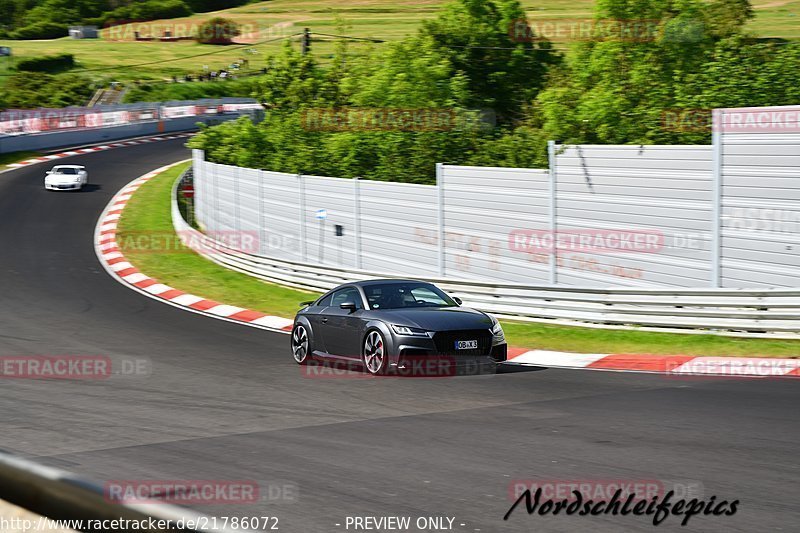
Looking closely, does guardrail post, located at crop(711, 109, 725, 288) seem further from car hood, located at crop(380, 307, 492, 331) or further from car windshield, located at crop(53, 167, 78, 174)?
car windshield, located at crop(53, 167, 78, 174)

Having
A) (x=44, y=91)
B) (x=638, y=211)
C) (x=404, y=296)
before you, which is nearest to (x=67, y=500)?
(x=404, y=296)

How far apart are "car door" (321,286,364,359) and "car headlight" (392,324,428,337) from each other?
879 mm

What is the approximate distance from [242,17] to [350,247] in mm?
114053

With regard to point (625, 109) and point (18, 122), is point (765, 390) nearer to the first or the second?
point (625, 109)

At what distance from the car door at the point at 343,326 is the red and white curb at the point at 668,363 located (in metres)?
2.54

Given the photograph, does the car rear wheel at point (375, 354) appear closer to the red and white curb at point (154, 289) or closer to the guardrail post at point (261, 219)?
the red and white curb at point (154, 289)

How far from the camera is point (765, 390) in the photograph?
11695mm

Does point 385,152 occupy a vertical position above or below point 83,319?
above

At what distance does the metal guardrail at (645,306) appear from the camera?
1569 centimetres

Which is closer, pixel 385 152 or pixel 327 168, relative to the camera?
pixel 385 152

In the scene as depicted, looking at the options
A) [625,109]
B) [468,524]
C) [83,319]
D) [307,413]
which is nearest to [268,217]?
[83,319]

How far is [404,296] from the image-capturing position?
15.0 m

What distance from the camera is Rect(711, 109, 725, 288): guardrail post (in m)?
16.4

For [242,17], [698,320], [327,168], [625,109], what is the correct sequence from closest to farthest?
[698,320] → [625,109] → [327,168] → [242,17]
